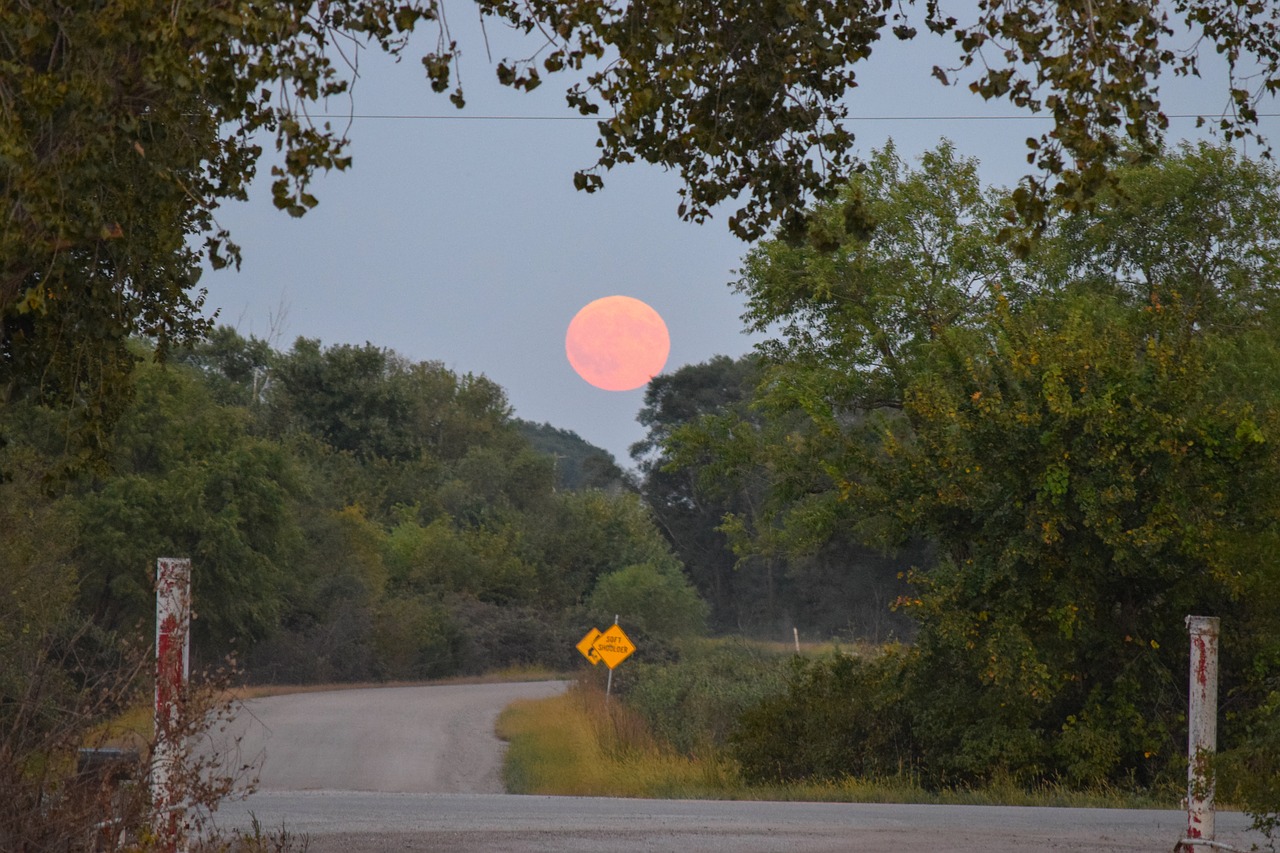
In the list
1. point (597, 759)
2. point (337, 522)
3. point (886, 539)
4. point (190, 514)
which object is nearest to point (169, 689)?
point (886, 539)

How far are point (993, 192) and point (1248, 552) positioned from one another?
72.4 feet

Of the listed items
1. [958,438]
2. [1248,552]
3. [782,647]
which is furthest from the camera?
Answer: [782,647]

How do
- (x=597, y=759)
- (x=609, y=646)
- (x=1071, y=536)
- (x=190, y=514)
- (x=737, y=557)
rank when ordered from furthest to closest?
(x=737, y=557) → (x=190, y=514) → (x=609, y=646) → (x=597, y=759) → (x=1071, y=536)

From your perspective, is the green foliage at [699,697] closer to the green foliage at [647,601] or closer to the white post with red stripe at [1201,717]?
the white post with red stripe at [1201,717]

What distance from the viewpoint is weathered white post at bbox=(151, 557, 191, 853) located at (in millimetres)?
6684

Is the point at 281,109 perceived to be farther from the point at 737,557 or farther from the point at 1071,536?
the point at 737,557

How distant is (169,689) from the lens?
6.85 metres

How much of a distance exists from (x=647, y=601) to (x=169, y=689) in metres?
53.4

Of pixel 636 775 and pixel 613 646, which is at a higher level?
pixel 613 646

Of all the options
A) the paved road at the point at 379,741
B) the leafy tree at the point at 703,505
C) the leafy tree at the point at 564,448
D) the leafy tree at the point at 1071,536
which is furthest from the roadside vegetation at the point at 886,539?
the leafy tree at the point at 564,448

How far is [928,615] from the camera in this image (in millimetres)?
17484

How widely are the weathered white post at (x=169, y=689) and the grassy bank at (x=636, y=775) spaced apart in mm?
11388

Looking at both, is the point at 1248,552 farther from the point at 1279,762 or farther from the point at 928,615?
the point at 928,615

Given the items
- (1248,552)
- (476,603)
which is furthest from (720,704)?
(476,603)
